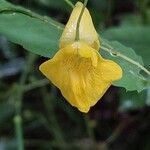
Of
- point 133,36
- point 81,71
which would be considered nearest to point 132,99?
point 133,36

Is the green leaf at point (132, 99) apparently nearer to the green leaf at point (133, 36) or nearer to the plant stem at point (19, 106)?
the green leaf at point (133, 36)

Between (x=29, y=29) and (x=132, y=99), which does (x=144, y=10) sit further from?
(x=29, y=29)

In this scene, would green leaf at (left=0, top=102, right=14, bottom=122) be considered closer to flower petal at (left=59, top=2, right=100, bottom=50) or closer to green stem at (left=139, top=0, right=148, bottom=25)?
green stem at (left=139, top=0, right=148, bottom=25)

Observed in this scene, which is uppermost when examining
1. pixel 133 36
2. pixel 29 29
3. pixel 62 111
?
pixel 29 29

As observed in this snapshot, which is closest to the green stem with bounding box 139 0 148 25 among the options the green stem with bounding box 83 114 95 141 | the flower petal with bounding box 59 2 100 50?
the green stem with bounding box 83 114 95 141

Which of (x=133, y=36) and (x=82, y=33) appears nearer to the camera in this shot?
(x=82, y=33)

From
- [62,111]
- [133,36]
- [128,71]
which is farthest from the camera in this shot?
[62,111]
